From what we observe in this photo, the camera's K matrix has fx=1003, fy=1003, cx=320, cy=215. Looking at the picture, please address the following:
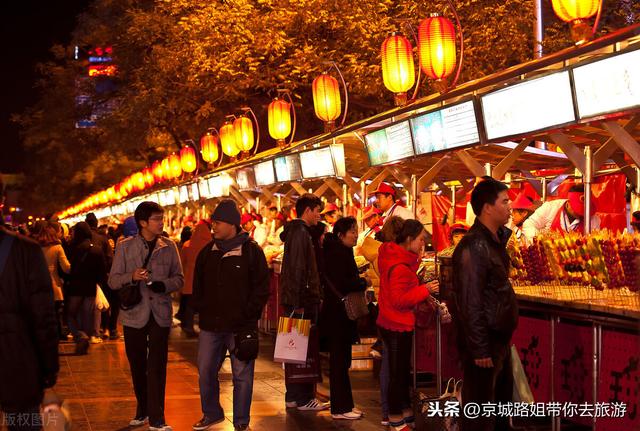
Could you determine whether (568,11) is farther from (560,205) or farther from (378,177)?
(378,177)

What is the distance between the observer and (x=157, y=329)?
9484 millimetres

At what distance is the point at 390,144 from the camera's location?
13.7 meters

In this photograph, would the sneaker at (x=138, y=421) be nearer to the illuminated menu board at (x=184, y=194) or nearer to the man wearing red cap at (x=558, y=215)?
the man wearing red cap at (x=558, y=215)

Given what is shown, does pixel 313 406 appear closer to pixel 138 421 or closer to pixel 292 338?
pixel 292 338

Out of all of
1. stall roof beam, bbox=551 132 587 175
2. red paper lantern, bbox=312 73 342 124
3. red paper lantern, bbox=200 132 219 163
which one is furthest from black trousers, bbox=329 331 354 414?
red paper lantern, bbox=200 132 219 163

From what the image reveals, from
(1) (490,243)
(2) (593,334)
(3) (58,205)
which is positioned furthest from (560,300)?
(3) (58,205)

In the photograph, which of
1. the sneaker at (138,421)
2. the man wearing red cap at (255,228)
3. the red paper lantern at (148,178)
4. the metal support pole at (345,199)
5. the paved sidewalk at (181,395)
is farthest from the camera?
the red paper lantern at (148,178)

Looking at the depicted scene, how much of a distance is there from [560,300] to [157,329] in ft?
12.3

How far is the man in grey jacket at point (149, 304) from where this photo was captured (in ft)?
30.9

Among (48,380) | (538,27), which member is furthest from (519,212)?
(48,380)

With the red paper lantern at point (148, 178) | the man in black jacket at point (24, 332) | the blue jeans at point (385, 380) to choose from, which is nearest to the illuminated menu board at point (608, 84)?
the blue jeans at point (385, 380)

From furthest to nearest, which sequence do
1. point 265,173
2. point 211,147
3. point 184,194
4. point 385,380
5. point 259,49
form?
1. point 184,194
2. point 211,147
3. point 259,49
4. point 265,173
5. point 385,380

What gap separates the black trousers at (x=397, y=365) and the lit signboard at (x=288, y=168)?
352 inches

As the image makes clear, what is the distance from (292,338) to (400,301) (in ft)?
4.85
